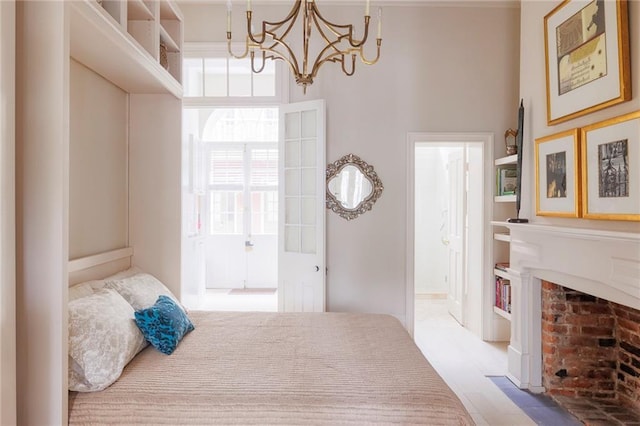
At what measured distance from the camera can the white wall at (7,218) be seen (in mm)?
1381

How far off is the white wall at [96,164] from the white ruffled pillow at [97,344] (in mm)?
634

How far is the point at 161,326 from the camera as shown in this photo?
212 cm

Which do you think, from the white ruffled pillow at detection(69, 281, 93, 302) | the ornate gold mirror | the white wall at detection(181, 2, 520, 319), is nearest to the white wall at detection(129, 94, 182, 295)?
the white ruffled pillow at detection(69, 281, 93, 302)

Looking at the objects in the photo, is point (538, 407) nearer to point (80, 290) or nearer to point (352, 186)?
point (352, 186)

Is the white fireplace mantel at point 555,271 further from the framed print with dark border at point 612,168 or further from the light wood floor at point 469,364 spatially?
the light wood floor at point 469,364

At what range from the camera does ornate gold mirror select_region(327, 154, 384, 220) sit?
3801mm

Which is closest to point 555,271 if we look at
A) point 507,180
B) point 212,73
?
point 507,180

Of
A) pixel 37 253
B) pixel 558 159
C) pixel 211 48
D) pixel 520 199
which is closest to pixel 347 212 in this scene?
pixel 520 199

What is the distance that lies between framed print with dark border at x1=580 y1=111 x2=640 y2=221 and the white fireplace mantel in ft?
0.43

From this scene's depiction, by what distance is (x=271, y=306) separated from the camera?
17.3 ft

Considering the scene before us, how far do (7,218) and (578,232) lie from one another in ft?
9.15

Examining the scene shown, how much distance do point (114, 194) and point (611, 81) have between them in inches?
A: 124

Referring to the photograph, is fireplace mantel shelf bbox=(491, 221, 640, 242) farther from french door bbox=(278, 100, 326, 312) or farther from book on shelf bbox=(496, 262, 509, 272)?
french door bbox=(278, 100, 326, 312)

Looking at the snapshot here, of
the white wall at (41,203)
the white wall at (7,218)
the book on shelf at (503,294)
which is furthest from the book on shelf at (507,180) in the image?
the white wall at (7,218)
